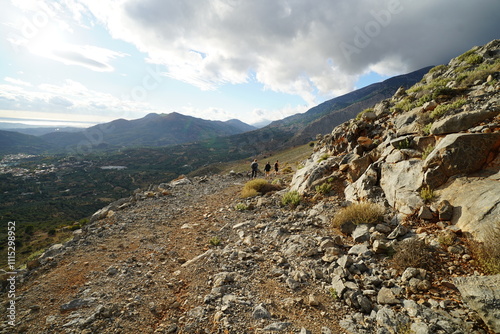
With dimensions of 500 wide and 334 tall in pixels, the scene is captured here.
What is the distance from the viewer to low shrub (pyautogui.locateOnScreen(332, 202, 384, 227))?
25.4 ft

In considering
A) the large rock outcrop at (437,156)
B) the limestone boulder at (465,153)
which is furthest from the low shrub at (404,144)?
the limestone boulder at (465,153)

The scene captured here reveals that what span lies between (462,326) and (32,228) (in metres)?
54.3

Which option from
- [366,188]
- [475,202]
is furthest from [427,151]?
[475,202]

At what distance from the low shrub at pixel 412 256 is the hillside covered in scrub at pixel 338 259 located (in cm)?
3

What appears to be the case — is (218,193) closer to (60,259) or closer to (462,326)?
(60,259)

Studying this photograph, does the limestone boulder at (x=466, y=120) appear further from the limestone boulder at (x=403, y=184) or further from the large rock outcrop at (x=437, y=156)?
the limestone boulder at (x=403, y=184)

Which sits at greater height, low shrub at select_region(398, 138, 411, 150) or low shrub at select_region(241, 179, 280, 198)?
low shrub at select_region(398, 138, 411, 150)

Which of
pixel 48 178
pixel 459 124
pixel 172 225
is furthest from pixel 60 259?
pixel 48 178

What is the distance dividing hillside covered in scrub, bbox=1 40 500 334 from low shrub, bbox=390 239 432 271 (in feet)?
0.09

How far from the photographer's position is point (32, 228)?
37.2 metres

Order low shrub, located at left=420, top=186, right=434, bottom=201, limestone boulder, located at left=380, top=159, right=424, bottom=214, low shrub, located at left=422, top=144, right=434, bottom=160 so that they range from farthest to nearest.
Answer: low shrub, located at left=422, top=144, right=434, bottom=160 < limestone boulder, located at left=380, top=159, right=424, bottom=214 < low shrub, located at left=420, top=186, right=434, bottom=201

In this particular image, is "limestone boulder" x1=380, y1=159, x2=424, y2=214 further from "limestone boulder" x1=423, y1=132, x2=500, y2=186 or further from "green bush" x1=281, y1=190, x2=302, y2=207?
"green bush" x1=281, y1=190, x2=302, y2=207

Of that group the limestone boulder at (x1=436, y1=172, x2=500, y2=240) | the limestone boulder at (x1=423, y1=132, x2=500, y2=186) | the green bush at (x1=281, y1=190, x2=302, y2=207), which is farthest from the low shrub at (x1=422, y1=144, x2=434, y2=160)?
the green bush at (x1=281, y1=190, x2=302, y2=207)

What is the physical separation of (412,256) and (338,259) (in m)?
1.83
